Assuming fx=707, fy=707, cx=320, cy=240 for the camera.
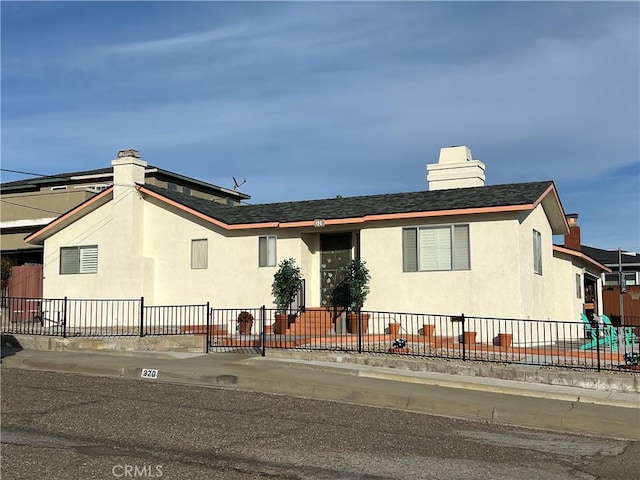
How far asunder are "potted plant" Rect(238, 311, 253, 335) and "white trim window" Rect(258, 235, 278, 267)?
191cm

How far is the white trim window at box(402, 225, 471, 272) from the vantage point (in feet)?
64.7

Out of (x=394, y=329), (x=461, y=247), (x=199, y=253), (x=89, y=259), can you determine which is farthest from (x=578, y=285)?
(x=89, y=259)

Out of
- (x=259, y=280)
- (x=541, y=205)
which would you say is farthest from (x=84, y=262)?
(x=541, y=205)

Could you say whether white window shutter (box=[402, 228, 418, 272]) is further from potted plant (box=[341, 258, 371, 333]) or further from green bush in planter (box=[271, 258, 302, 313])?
green bush in planter (box=[271, 258, 302, 313])

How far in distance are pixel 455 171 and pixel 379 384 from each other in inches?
502

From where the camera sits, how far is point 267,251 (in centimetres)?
2248

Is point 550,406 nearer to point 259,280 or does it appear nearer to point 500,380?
point 500,380

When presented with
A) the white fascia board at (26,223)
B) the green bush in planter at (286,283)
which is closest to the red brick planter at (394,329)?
the green bush in planter at (286,283)

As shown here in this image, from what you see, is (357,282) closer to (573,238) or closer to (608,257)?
(573,238)

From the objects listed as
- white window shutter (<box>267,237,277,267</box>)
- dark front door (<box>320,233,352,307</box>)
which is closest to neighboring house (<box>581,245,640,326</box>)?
dark front door (<box>320,233,352,307</box>)

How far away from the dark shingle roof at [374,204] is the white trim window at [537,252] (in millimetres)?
1815

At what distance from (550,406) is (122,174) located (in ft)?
55.2

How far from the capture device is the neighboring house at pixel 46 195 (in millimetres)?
39781

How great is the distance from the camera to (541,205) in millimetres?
22234
